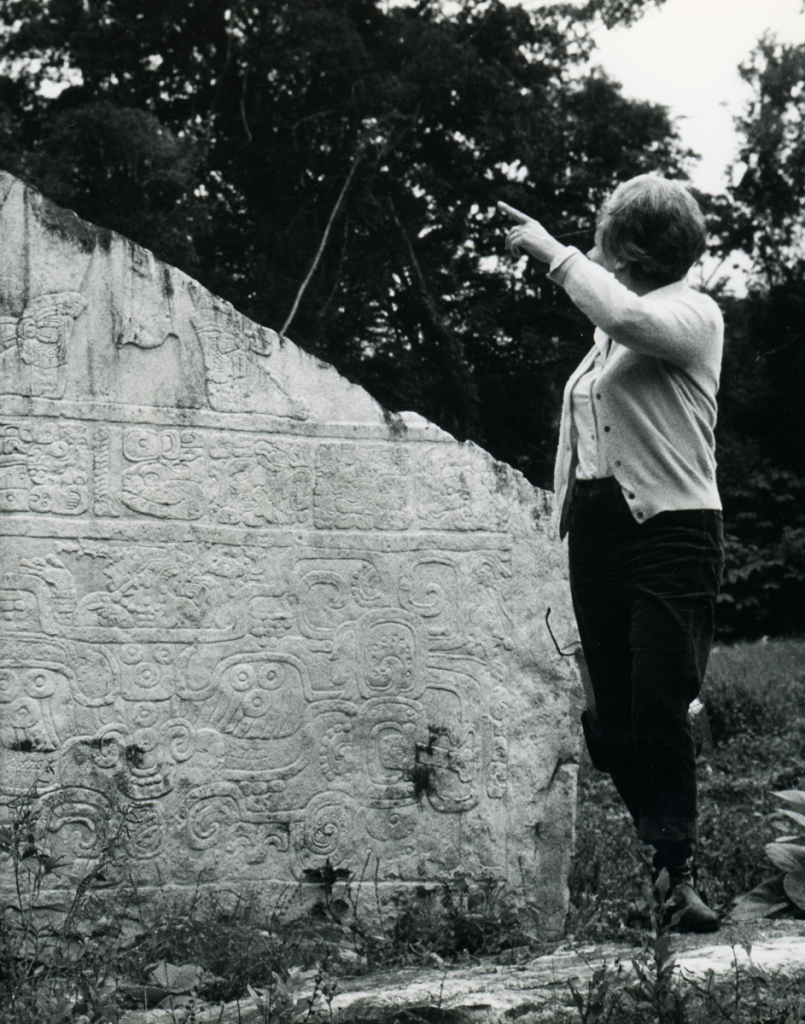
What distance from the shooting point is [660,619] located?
9.39 ft

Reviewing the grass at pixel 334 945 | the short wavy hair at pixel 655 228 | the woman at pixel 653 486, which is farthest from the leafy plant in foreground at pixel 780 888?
the short wavy hair at pixel 655 228

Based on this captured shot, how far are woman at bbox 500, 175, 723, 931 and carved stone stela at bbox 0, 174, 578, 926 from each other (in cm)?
67

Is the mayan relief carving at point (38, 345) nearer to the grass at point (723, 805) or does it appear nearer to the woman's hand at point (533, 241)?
the woman's hand at point (533, 241)

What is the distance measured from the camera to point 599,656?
3.10 m

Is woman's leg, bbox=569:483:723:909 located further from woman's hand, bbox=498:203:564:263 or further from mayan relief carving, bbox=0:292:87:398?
mayan relief carving, bbox=0:292:87:398

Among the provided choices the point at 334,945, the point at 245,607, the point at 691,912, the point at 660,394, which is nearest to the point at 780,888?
the point at 691,912

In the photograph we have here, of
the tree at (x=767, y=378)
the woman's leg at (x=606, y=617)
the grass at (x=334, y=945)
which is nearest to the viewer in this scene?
the grass at (x=334, y=945)

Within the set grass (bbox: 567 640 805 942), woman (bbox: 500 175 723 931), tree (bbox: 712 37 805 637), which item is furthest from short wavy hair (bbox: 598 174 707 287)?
tree (bbox: 712 37 805 637)

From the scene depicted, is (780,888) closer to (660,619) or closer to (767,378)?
(660,619)

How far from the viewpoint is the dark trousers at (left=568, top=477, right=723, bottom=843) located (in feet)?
9.37

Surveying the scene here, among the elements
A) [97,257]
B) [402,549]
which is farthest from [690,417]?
[97,257]

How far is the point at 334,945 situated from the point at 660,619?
53.1 inches

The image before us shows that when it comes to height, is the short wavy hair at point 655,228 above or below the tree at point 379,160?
below

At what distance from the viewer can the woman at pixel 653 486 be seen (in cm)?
284
